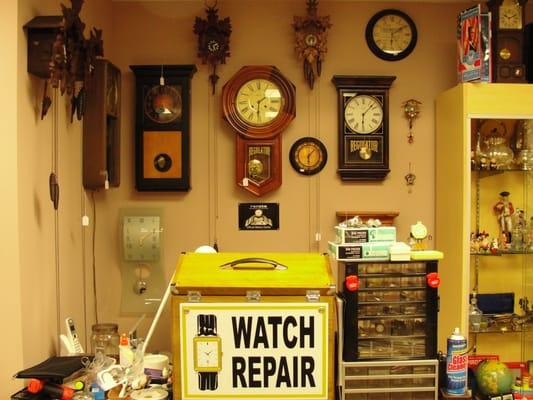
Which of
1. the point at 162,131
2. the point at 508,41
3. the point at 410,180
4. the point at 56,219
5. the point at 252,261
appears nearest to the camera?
the point at 252,261

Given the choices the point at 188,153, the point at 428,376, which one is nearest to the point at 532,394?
the point at 428,376

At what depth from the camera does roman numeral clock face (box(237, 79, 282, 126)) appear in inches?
135

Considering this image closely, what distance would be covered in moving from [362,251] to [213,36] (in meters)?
1.76

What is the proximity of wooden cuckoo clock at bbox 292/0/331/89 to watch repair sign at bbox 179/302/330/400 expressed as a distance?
6.01 ft

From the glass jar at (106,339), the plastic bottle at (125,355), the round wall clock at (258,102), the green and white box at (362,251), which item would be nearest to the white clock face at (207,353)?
the plastic bottle at (125,355)

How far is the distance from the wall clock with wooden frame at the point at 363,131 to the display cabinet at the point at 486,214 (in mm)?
349

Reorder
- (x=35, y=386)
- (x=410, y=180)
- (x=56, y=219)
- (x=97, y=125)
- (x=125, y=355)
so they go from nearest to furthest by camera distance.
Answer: (x=35, y=386) → (x=125, y=355) → (x=56, y=219) → (x=97, y=125) → (x=410, y=180)

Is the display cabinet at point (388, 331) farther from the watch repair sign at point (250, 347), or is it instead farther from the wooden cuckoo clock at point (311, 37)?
the wooden cuckoo clock at point (311, 37)

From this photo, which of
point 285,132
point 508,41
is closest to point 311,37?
point 285,132

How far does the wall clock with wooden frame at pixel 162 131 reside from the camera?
341 cm

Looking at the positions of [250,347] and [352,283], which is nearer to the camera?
[250,347]

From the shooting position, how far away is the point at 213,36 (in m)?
3.41

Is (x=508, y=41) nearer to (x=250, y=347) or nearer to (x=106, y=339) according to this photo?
(x=250, y=347)

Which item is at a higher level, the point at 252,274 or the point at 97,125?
the point at 97,125
